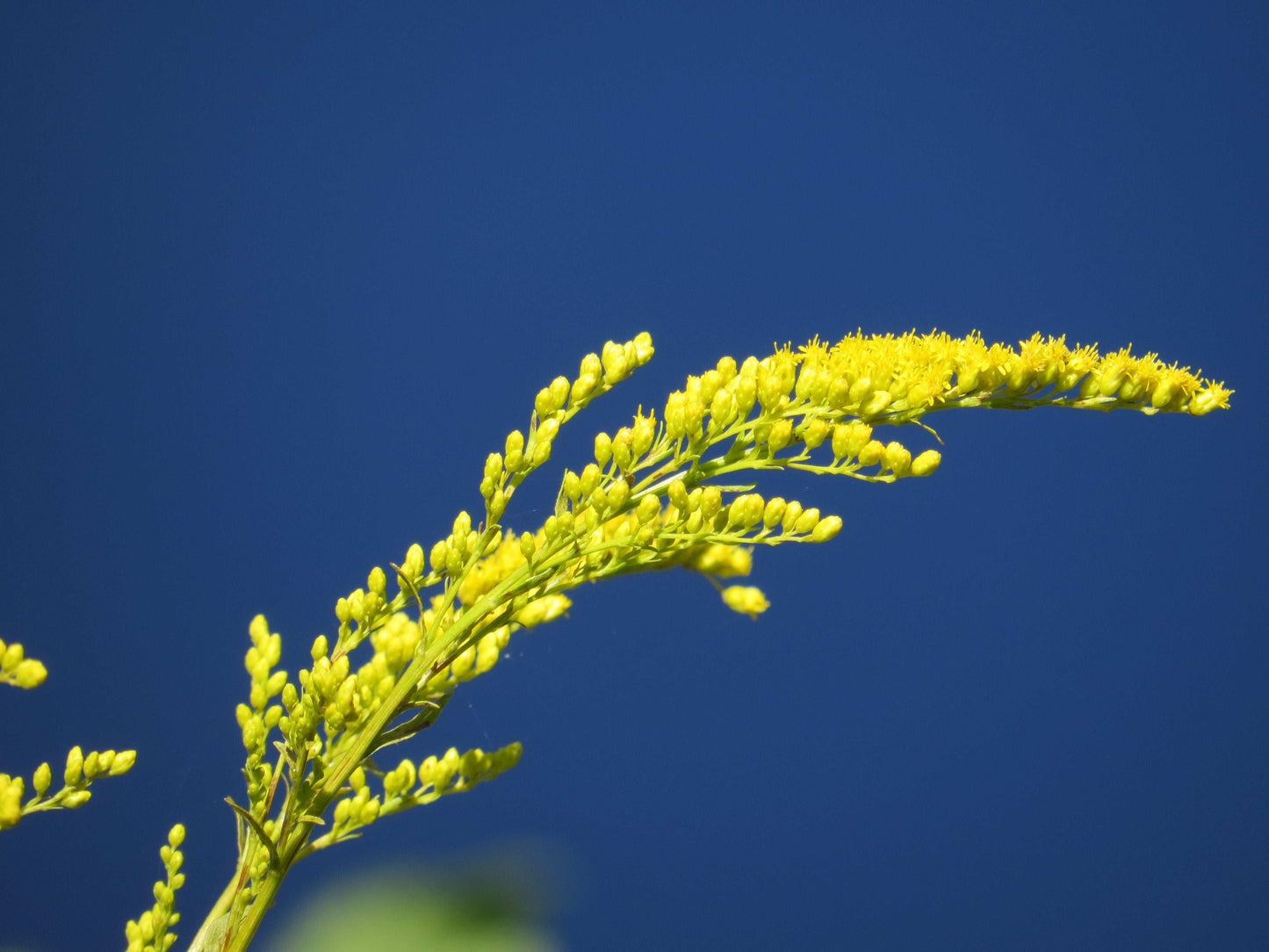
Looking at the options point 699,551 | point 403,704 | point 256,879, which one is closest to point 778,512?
point 699,551

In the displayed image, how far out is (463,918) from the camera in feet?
1.92

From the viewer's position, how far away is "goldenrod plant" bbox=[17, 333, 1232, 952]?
771 mm

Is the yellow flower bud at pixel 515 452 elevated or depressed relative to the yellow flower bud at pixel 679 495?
elevated

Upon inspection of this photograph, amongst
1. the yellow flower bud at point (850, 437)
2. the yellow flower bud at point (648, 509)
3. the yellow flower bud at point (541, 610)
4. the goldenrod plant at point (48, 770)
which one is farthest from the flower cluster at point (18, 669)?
the yellow flower bud at point (850, 437)

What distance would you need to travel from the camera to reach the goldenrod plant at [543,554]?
0.77 metres

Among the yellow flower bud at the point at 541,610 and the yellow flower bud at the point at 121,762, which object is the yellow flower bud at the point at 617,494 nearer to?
the yellow flower bud at the point at 541,610

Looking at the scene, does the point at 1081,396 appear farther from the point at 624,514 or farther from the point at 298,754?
the point at 298,754

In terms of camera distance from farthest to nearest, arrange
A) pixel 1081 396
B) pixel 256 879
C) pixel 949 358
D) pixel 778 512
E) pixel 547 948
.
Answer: pixel 1081 396 → pixel 949 358 → pixel 778 512 → pixel 256 879 → pixel 547 948

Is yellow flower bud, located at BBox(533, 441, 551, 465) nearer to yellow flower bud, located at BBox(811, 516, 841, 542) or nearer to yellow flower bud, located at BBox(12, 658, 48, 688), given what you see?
yellow flower bud, located at BBox(811, 516, 841, 542)

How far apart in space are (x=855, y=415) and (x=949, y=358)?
0.11m

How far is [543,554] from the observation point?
0.82 metres

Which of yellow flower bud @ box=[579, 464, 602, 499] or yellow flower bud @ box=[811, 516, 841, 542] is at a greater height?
yellow flower bud @ box=[579, 464, 602, 499]

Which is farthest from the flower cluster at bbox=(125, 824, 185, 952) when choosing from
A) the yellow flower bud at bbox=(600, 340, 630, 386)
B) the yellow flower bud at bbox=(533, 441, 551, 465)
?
the yellow flower bud at bbox=(600, 340, 630, 386)

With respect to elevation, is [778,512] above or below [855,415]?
below
